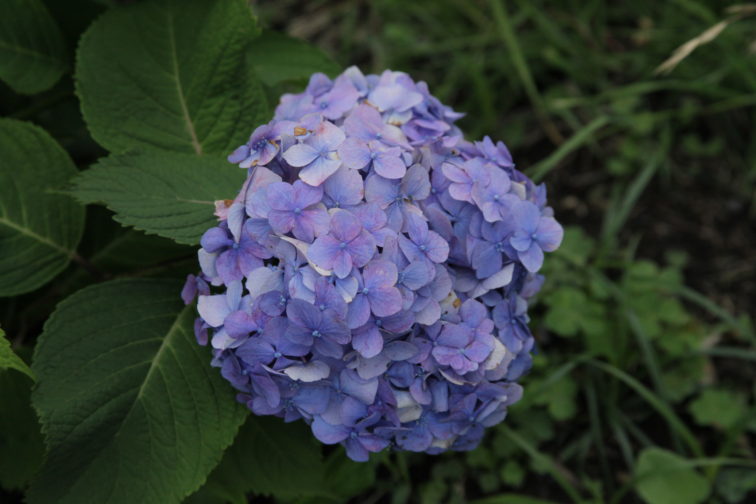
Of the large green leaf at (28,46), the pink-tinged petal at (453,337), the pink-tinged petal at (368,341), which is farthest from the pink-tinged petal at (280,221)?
the large green leaf at (28,46)

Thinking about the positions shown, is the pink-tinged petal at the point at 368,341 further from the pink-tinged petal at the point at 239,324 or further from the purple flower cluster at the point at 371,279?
the pink-tinged petal at the point at 239,324

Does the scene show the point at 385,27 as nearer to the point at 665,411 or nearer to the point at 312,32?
the point at 312,32

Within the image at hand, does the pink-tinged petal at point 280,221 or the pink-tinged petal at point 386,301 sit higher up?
the pink-tinged petal at point 280,221

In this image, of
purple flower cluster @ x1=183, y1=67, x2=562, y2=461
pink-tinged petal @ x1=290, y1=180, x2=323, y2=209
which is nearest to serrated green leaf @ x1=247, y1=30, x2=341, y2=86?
purple flower cluster @ x1=183, y1=67, x2=562, y2=461

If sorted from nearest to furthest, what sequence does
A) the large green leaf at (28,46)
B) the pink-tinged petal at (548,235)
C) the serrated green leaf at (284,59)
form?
1. the pink-tinged petal at (548,235)
2. the large green leaf at (28,46)
3. the serrated green leaf at (284,59)

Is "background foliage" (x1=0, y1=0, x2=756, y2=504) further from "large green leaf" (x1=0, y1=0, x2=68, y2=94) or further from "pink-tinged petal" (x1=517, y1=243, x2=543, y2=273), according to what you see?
"pink-tinged petal" (x1=517, y1=243, x2=543, y2=273)

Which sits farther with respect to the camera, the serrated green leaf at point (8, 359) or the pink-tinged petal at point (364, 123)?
the pink-tinged petal at point (364, 123)

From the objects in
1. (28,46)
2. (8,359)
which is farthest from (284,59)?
(8,359)
